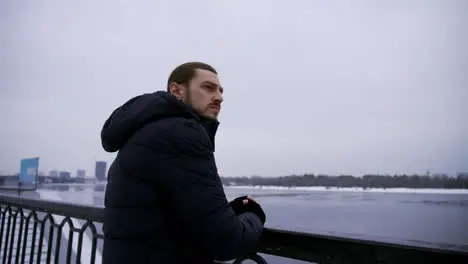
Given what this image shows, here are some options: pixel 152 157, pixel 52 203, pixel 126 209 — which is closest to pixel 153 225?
pixel 126 209

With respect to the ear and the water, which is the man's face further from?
the water

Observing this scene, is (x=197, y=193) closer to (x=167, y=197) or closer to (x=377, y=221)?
(x=167, y=197)

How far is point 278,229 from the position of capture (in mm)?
1271

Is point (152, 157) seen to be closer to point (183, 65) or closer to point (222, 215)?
point (222, 215)

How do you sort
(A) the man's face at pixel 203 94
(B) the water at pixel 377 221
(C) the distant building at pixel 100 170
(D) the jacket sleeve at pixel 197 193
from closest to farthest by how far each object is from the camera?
(D) the jacket sleeve at pixel 197 193, (B) the water at pixel 377 221, (A) the man's face at pixel 203 94, (C) the distant building at pixel 100 170

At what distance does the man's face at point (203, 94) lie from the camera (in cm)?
143

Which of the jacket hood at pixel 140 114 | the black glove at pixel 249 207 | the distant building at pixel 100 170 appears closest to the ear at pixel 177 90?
the jacket hood at pixel 140 114

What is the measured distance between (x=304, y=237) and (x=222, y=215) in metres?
0.36

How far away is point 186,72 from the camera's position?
1459mm

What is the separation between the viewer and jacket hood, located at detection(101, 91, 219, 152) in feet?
3.79

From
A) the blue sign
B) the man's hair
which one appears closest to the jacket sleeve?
the man's hair

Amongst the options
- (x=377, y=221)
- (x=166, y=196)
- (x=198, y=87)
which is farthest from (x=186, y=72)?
(x=377, y=221)

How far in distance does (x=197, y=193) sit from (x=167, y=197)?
0.41ft

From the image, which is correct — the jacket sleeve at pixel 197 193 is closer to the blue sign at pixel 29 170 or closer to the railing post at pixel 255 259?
the railing post at pixel 255 259
